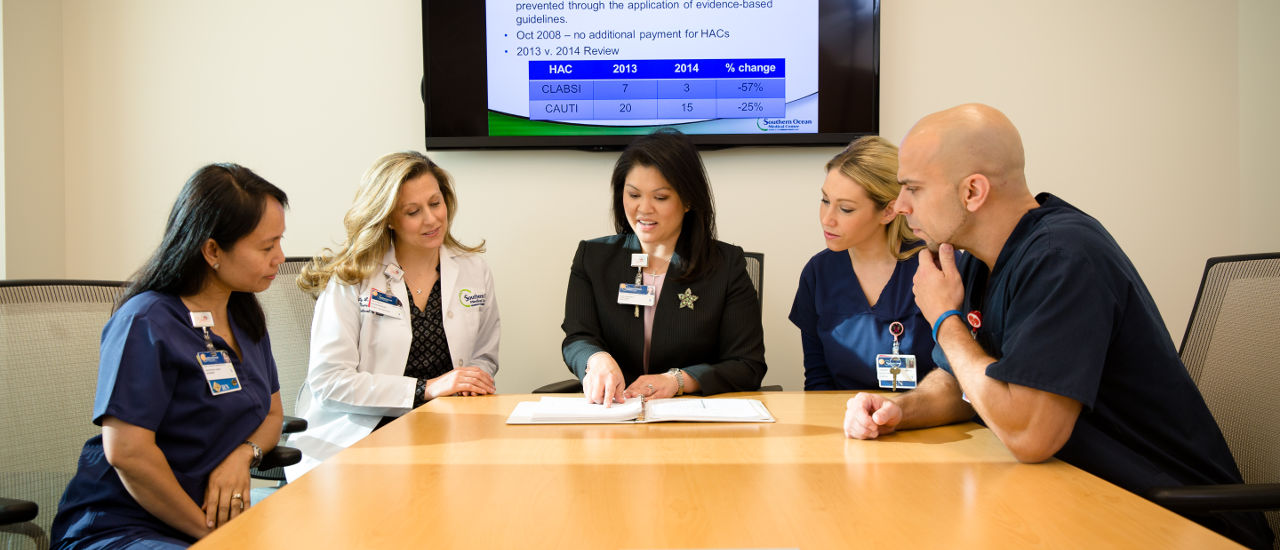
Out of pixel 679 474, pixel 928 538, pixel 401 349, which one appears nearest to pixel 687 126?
pixel 401 349

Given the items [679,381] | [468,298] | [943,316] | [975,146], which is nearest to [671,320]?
[679,381]

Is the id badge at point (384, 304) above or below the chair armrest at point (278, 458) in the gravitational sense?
above

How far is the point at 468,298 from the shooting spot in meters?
2.53

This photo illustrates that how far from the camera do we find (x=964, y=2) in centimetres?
330

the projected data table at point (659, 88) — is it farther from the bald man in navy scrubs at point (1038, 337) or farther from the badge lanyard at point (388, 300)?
the bald man in navy scrubs at point (1038, 337)

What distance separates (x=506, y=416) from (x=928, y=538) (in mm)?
1042

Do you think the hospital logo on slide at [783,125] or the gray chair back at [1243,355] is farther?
the hospital logo on slide at [783,125]

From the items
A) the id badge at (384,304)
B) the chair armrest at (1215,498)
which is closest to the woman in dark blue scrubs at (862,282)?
the chair armrest at (1215,498)

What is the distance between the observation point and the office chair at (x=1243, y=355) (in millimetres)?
1683

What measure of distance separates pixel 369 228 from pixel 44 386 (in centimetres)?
91

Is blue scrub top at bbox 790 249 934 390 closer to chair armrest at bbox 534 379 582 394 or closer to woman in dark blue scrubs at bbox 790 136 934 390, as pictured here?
woman in dark blue scrubs at bbox 790 136 934 390

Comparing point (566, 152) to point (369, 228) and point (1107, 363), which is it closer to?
point (369, 228)

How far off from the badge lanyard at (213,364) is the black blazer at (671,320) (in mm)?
928

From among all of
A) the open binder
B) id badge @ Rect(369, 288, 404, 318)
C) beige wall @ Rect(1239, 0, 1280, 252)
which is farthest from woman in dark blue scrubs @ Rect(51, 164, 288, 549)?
beige wall @ Rect(1239, 0, 1280, 252)
